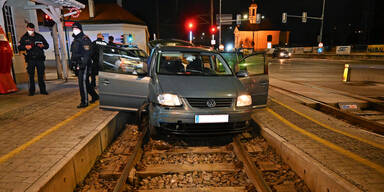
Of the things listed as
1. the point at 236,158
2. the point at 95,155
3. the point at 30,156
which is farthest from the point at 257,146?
the point at 30,156

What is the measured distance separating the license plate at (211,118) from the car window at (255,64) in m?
2.22

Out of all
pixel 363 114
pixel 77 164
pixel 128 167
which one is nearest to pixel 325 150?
pixel 128 167

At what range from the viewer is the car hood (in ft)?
13.1

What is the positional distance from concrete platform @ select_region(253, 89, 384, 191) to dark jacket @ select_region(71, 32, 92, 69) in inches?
166

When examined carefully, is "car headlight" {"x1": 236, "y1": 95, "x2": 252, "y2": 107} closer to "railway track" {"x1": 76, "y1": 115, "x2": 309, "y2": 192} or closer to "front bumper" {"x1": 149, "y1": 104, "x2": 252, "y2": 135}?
"front bumper" {"x1": 149, "y1": 104, "x2": 252, "y2": 135}

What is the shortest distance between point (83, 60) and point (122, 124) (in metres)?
1.77

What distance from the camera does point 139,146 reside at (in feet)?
14.4

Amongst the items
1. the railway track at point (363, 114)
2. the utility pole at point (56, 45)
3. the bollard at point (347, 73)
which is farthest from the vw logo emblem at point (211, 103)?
the bollard at point (347, 73)

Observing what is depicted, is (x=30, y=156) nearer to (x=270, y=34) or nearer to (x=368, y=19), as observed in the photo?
(x=368, y=19)

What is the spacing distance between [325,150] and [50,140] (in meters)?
4.40

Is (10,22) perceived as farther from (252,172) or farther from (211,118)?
(252,172)

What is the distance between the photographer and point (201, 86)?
4.16 meters

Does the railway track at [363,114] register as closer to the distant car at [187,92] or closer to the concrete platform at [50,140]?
the distant car at [187,92]

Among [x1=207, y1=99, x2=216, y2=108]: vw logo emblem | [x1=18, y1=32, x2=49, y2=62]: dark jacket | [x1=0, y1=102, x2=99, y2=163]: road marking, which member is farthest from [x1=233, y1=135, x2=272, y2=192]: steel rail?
[x1=18, y1=32, x2=49, y2=62]: dark jacket
